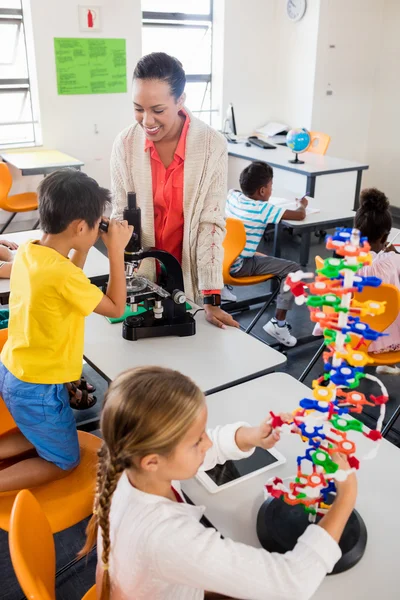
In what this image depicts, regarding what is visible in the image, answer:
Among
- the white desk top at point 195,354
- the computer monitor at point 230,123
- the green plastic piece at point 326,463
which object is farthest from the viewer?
the computer monitor at point 230,123

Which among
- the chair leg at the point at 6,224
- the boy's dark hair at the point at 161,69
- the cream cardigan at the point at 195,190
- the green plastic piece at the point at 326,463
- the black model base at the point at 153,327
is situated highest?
the boy's dark hair at the point at 161,69

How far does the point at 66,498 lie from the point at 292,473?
609mm

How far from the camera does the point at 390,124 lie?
598 centimetres

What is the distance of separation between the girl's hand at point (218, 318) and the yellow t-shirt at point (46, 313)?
0.57 metres

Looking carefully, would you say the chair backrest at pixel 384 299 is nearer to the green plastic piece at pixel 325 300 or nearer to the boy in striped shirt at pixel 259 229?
the boy in striped shirt at pixel 259 229

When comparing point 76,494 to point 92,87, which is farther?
point 92,87

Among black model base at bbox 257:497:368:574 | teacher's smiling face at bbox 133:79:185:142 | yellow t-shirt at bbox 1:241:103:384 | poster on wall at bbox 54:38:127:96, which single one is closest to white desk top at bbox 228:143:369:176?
poster on wall at bbox 54:38:127:96

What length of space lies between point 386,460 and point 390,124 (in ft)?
17.9

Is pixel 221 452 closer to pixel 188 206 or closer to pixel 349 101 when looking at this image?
pixel 188 206

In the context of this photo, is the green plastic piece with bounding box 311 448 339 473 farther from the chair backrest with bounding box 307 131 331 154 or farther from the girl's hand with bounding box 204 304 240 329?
the chair backrest with bounding box 307 131 331 154

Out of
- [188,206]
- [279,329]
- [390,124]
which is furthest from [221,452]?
[390,124]

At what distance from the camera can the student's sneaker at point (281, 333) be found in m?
3.32

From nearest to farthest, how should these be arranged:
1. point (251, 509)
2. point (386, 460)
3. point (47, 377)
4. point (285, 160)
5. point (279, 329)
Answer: point (251, 509) < point (386, 460) < point (47, 377) < point (279, 329) < point (285, 160)

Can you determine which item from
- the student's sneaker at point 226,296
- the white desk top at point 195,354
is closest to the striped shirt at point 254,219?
the student's sneaker at point 226,296
